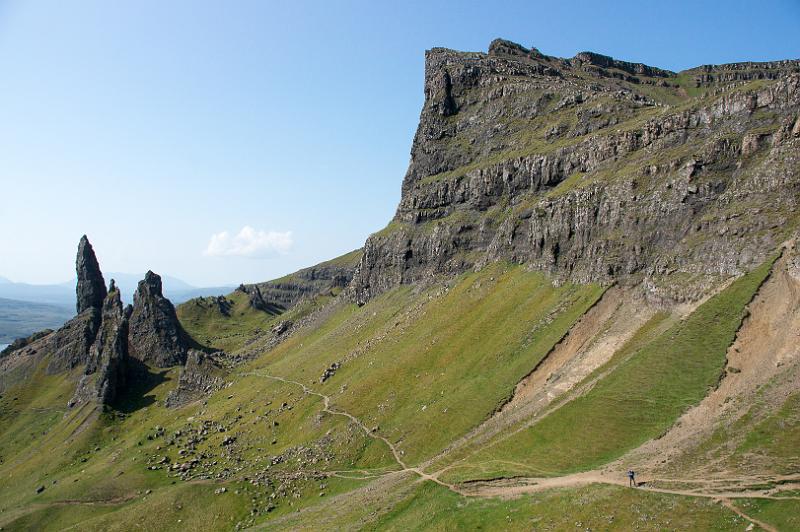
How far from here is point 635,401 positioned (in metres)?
67.4

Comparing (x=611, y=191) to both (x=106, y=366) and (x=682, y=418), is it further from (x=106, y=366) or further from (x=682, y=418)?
(x=106, y=366)

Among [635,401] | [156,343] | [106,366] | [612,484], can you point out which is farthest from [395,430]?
[156,343]

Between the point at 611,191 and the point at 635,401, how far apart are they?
55.1 meters

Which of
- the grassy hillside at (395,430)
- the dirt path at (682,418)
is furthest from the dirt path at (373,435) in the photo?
the grassy hillside at (395,430)

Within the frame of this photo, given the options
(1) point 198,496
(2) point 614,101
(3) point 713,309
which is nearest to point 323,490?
(1) point 198,496

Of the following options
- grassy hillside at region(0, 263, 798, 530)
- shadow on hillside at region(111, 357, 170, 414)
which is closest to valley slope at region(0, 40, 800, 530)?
grassy hillside at region(0, 263, 798, 530)

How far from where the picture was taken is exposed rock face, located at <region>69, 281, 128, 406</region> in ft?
543

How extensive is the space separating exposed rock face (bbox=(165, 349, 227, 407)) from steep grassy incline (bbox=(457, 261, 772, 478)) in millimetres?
116424

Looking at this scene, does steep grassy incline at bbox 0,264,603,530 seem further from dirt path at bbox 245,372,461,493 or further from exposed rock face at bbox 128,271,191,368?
exposed rock face at bbox 128,271,191,368

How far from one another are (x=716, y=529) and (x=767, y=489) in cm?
658

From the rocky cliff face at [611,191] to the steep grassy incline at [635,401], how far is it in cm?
852

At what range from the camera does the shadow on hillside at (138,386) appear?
540 ft

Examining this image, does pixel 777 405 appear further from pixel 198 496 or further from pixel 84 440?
pixel 84 440

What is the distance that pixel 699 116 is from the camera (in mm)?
106562
